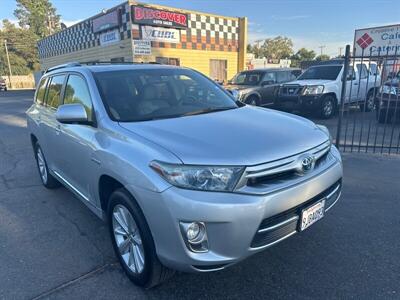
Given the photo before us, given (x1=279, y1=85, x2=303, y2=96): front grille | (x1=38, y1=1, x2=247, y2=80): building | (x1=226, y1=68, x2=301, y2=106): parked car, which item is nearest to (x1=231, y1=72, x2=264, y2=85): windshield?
(x1=226, y1=68, x2=301, y2=106): parked car

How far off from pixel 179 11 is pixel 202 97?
590 inches

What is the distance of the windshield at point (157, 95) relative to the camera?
2.88 metres

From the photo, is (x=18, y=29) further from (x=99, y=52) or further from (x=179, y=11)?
(x=179, y=11)

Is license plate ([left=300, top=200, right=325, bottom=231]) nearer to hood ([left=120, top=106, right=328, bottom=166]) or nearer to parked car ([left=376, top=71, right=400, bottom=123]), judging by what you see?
hood ([left=120, top=106, right=328, bottom=166])

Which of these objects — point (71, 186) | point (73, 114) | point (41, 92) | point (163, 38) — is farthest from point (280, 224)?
point (163, 38)

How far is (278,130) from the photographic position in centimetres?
257

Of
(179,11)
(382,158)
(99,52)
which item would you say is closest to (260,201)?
(382,158)

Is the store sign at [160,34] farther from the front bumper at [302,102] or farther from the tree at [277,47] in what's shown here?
the tree at [277,47]

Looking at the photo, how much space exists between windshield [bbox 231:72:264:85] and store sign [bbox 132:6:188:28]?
6.68 metres

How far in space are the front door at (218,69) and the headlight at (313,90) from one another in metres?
10.7

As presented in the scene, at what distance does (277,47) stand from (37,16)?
52.8 metres

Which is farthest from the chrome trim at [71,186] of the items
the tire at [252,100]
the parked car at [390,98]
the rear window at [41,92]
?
the tire at [252,100]

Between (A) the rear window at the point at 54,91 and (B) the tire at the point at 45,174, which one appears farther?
(B) the tire at the point at 45,174

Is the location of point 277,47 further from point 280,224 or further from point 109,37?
point 280,224
